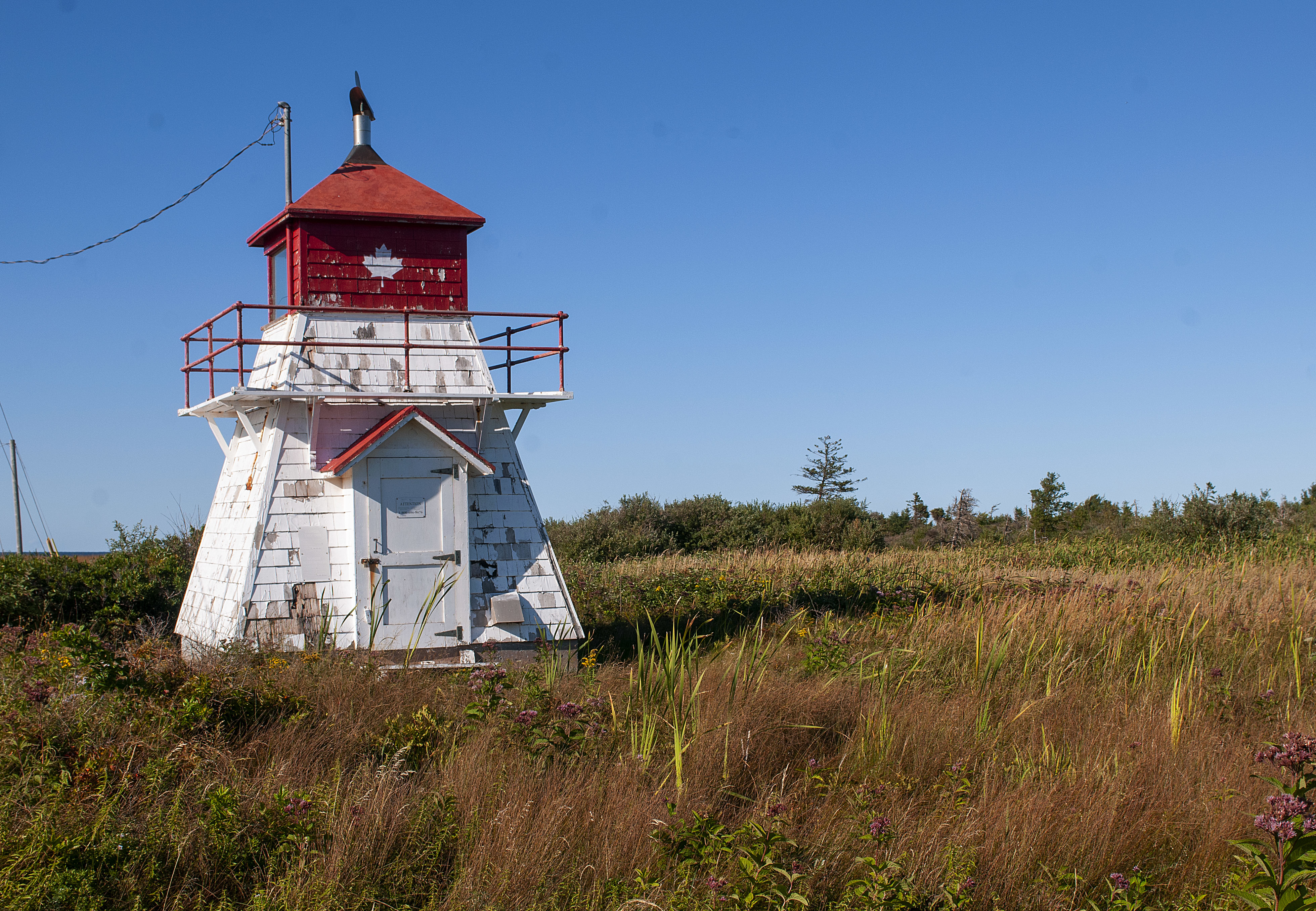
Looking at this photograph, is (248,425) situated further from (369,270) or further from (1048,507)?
(1048,507)

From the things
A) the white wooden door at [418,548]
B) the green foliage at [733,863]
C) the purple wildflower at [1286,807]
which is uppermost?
the white wooden door at [418,548]

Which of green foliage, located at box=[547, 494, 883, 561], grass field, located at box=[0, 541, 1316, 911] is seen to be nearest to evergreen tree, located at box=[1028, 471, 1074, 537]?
green foliage, located at box=[547, 494, 883, 561]

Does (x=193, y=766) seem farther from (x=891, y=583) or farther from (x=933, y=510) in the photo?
(x=933, y=510)

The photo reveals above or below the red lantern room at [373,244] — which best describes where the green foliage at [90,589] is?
below

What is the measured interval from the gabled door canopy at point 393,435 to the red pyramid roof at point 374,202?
240 cm

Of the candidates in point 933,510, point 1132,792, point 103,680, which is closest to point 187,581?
point 103,680

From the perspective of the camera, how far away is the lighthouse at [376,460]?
11219 millimetres

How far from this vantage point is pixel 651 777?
276 inches

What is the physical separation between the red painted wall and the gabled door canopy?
1.54 m

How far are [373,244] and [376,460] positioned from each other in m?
2.79

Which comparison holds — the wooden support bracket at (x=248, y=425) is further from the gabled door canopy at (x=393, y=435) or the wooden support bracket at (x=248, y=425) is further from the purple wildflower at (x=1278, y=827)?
the purple wildflower at (x=1278, y=827)

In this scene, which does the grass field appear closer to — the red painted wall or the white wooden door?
the white wooden door

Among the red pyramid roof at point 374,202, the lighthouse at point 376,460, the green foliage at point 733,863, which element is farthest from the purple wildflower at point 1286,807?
the red pyramid roof at point 374,202

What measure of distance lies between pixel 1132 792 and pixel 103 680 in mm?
7153
